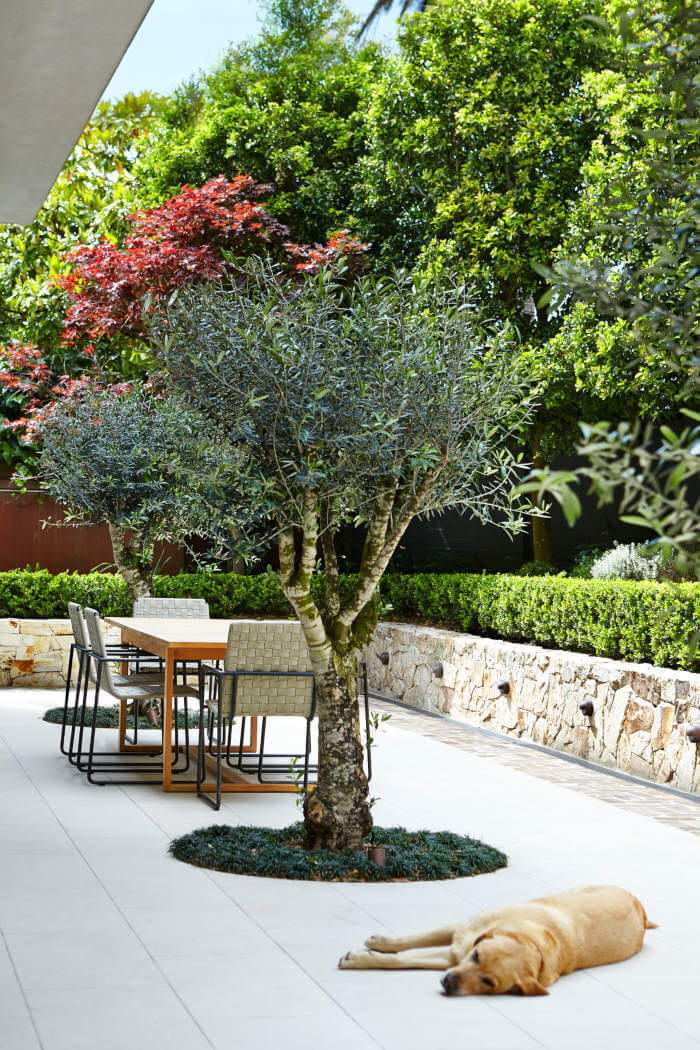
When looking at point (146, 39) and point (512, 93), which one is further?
point (146, 39)

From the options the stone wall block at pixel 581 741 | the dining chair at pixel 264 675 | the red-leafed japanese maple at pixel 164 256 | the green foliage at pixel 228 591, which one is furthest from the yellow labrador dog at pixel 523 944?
the green foliage at pixel 228 591

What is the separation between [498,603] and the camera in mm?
9945

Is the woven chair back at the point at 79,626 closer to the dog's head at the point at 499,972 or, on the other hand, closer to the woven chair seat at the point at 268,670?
the woven chair seat at the point at 268,670

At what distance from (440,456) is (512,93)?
23.8 ft

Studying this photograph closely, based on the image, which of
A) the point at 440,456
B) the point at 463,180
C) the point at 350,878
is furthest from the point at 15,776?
the point at 463,180

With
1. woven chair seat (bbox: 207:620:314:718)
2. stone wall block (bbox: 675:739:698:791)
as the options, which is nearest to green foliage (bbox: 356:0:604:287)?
stone wall block (bbox: 675:739:698:791)

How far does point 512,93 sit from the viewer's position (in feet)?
36.1

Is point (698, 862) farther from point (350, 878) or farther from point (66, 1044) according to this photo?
point (66, 1044)

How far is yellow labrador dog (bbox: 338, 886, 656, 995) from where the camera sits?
11.6ft

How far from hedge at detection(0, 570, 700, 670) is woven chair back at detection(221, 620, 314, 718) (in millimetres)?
488

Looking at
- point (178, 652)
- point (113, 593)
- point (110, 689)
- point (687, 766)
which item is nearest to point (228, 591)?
point (113, 593)

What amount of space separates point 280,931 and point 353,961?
47 centimetres

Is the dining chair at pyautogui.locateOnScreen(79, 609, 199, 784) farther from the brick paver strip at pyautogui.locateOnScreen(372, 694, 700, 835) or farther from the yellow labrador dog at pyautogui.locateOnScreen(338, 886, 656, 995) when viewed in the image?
the yellow labrador dog at pyautogui.locateOnScreen(338, 886, 656, 995)

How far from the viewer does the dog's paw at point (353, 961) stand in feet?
12.2
